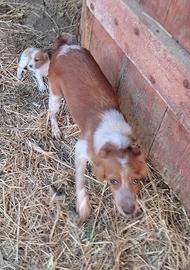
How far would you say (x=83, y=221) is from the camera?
331 centimetres

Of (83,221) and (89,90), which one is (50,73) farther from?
(83,221)

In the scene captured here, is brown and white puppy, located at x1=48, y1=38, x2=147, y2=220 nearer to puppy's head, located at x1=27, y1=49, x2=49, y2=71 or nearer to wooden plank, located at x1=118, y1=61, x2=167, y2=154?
wooden plank, located at x1=118, y1=61, x2=167, y2=154

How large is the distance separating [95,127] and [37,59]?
1243mm

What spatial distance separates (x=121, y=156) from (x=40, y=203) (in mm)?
892

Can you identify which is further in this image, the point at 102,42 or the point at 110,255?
the point at 102,42

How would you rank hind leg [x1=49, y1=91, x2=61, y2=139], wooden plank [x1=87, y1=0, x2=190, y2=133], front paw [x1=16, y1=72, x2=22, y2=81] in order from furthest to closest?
front paw [x1=16, y1=72, x2=22, y2=81]
hind leg [x1=49, y1=91, x2=61, y2=139]
wooden plank [x1=87, y1=0, x2=190, y2=133]

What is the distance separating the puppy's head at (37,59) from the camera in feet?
13.5

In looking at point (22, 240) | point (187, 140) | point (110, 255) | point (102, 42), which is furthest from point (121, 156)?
point (102, 42)

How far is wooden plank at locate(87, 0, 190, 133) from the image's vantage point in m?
2.84

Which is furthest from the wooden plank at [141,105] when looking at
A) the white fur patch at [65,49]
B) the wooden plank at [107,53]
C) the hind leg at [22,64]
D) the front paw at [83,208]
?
the hind leg at [22,64]

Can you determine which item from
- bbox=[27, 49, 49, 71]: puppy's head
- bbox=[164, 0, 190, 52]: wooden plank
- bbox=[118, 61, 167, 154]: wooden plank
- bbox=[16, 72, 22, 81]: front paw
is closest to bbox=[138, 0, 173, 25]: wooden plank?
bbox=[164, 0, 190, 52]: wooden plank

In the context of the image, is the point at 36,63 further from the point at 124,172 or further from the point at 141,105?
the point at 124,172

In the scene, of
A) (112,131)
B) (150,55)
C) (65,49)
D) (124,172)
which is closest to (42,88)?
(65,49)

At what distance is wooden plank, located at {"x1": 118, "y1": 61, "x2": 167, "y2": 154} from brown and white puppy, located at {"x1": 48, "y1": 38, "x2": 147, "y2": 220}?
21cm
